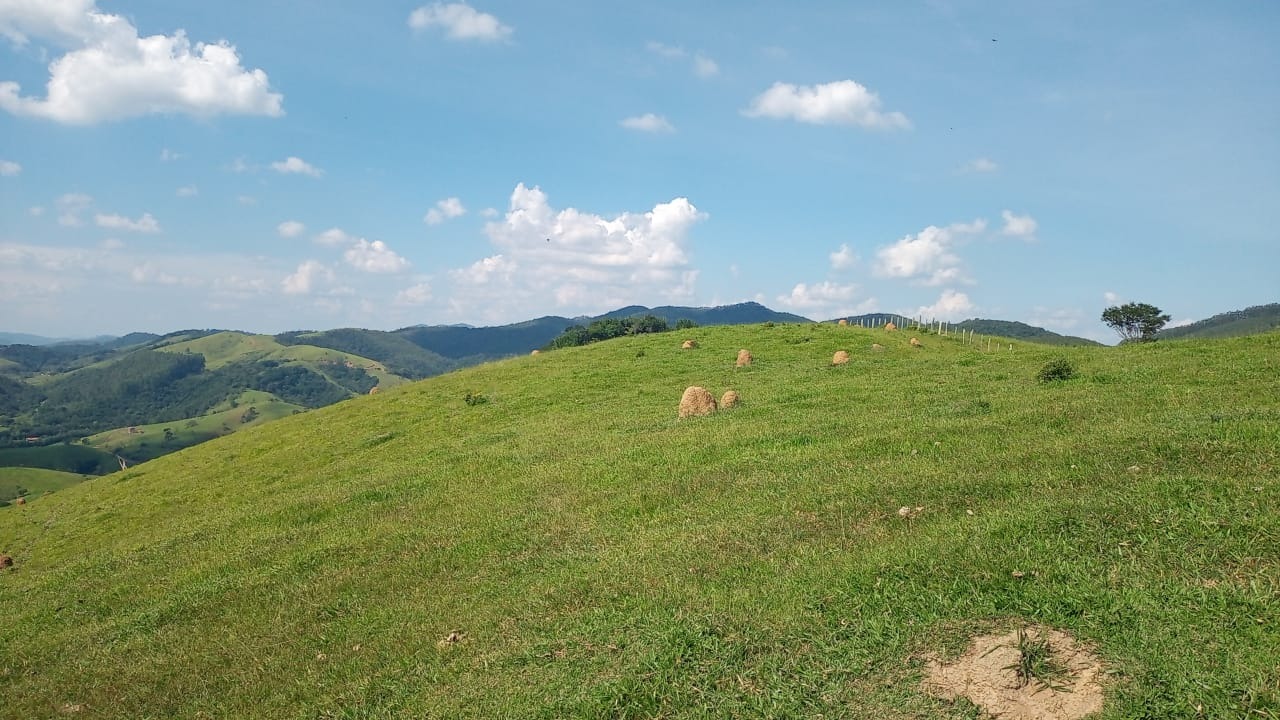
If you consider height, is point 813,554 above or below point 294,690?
above

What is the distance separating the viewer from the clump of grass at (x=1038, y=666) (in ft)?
22.9

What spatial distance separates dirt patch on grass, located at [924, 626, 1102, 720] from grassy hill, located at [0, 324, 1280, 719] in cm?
24

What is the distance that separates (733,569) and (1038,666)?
4.88 meters

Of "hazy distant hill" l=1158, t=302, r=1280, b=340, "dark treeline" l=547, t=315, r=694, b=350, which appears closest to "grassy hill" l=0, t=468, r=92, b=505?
"dark treeline" l=547, t=315, r=694, b=350

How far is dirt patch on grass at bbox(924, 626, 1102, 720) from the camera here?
264 inches

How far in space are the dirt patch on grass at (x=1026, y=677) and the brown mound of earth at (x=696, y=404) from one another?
708 inches

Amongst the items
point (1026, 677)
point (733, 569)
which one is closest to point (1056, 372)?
point (733, 569)

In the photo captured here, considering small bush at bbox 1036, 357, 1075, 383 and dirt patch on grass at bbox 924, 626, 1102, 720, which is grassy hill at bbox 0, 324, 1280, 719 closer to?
dirt patch on grass at bbox 924, 626, 1102, 720

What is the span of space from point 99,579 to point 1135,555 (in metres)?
25.1

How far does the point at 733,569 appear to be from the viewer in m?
11.1

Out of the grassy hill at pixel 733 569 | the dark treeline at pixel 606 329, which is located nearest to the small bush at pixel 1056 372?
the grassy hill at pixel 733 569

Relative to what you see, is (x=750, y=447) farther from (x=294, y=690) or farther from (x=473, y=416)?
(x=473, y=416)

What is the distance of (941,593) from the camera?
352 inches

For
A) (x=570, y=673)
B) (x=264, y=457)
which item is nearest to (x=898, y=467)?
(x=570, y=673)
